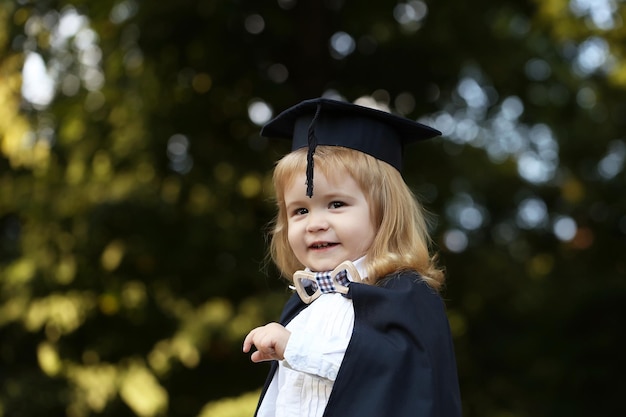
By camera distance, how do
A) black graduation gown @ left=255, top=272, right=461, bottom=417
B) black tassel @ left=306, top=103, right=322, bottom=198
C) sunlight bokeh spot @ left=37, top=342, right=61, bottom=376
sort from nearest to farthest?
black graduation gown @ left=255, top=272, right=461, bottom=417 → black tassel @ left=306, top=103, right=322, bottom=198 → sunlight bokeh spot @ left=37, top=342, right=61, bottom=376

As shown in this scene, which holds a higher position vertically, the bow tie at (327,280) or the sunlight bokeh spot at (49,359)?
the bow tie at (327,280)

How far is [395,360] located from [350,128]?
714mm

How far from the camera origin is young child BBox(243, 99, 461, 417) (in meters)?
2.45

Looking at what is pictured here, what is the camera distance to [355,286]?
2549mm

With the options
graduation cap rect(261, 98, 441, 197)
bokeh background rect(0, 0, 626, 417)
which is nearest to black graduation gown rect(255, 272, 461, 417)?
graduation cap rect(261, 98, 441, 197)

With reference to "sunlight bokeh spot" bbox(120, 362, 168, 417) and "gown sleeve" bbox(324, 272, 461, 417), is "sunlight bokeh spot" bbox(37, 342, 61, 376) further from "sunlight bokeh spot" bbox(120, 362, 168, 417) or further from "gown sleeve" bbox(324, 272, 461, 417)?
"gown sleeve" bbox(324, 272, 461, 417)

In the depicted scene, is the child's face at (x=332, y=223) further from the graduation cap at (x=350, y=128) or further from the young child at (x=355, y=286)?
the graduation cap at (x=350, y=128)

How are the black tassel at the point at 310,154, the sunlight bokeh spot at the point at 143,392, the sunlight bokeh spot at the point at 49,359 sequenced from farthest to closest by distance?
1. the sunlight bokeh spot at the point at 49,359
2. the sunlight bokeh spot at the point at 143,392
3. the black tassel at the point at 310,154

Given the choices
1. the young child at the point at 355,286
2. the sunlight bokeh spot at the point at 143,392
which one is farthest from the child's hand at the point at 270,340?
the sunlight bokeh spot at the point at 143,392

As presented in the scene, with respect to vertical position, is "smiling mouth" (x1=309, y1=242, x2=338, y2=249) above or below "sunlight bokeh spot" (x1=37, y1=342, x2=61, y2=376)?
above

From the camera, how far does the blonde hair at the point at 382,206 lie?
266cm

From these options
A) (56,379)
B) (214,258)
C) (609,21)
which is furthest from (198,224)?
(609,21)

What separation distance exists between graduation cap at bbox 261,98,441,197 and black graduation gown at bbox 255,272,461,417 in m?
0.43

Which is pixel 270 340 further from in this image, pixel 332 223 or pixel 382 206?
pixel 382 206
